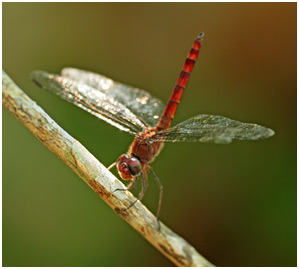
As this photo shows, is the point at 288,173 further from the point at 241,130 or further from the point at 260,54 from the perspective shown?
the point at 241,130

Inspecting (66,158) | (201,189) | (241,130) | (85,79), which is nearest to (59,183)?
(85,79)

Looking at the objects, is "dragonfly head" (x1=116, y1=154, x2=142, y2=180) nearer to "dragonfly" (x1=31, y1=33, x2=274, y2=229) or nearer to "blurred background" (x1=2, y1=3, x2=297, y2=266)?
"dragonfly" (x1=31, y1=33, x2=274, y2=229)

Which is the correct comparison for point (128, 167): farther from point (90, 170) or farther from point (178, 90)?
point (178, 90)

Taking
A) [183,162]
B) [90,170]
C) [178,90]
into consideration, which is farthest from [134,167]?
[183,162]

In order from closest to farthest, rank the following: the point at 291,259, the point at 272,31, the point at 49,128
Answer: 1. the point at 49,128
2. the point at 291,259
3. the point at 272,31

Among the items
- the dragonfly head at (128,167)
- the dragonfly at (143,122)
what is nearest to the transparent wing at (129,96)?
the dragonfly at (143,122)

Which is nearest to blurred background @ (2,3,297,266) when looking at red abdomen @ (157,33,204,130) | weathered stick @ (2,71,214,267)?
red abdomen @ (157,33,204,130)
